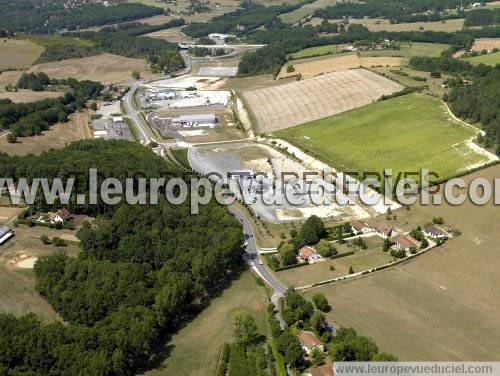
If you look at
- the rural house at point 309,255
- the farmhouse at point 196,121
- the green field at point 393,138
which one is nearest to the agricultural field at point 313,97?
the green field at point 393,138

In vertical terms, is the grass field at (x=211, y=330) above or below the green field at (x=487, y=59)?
below

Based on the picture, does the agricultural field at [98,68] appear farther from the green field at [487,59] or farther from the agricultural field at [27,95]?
the green field at [487,59]

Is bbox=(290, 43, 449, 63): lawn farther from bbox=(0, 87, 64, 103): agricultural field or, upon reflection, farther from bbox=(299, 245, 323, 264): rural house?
bbox=(299, 245, 323, 264): rural house

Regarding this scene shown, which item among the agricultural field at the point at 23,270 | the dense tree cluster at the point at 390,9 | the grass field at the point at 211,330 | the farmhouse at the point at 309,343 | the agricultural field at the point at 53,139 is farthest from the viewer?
the dense tree cluster at the point at 390,9

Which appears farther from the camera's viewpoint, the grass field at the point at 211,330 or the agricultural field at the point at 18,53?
the agricultural field at the point at 18,53

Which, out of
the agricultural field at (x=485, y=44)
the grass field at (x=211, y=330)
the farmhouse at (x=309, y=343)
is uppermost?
the agricultural field at (x=485, y=44)

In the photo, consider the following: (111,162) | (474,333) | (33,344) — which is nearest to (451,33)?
(111,162)

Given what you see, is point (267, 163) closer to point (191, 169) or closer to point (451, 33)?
point (191, 169)
